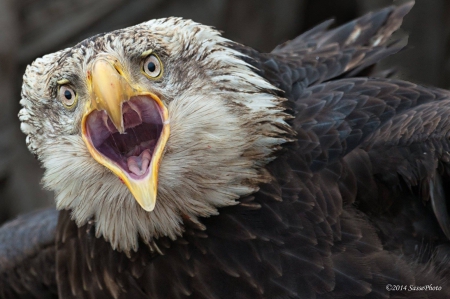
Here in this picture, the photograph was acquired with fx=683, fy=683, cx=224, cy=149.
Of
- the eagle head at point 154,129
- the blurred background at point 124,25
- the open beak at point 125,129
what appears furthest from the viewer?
the blurred background at point 124,25

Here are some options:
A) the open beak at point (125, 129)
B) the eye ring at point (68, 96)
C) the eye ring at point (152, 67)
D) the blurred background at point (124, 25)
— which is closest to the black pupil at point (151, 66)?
the eye ring at point (152, 67)

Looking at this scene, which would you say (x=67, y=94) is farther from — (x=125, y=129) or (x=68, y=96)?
(x=125, y=129)

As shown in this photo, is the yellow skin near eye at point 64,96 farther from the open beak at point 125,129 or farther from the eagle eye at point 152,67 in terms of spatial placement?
the eagle eye at point 152,67

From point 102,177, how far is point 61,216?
601 mm

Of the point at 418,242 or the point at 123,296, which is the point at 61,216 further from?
the point at 418,242

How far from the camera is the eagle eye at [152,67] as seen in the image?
256 centimetres

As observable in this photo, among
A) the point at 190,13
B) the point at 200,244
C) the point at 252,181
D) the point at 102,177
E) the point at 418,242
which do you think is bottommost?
the point at 418,242

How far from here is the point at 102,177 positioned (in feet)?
8.32

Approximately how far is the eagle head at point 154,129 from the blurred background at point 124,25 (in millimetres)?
3549

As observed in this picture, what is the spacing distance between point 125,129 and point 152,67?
257 millimetres

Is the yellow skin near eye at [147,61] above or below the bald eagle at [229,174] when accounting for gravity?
above

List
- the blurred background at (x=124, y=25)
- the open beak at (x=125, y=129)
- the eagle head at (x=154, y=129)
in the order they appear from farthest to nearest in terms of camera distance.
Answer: the blurred background at (x=124, y=25) → the eagle head at (x=154, y=129) → the open beak at (x=125, y=129)

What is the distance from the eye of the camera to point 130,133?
2.63 meters

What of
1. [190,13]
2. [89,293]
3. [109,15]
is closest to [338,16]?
[190,13]
